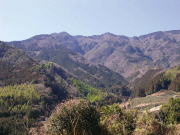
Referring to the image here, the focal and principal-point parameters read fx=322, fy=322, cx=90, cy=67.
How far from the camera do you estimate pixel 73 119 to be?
1631 centimetres

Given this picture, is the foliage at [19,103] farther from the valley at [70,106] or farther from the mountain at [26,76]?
the mountain at [26,76]

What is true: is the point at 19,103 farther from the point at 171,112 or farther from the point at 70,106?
the point at 70,106

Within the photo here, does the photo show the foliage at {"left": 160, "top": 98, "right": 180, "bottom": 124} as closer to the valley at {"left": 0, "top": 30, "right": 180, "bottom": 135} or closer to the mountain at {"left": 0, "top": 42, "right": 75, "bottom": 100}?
the valley at {"left": 0, "top": 30, "right": 180, "bottom": 135}

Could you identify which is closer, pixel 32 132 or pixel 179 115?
pixel 32 132

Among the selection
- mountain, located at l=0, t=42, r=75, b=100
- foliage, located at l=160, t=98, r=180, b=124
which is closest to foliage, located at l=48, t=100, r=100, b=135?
foliage, located at l=160, t=98, r=180, b=124

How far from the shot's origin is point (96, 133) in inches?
672

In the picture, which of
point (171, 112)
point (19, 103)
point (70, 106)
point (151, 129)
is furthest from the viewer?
point (19, 103)

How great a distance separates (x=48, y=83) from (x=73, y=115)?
124820mm

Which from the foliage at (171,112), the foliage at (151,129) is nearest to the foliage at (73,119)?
the foliage at (151,129)

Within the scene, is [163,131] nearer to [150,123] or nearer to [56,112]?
[150,123]

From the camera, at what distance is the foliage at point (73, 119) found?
16.1m

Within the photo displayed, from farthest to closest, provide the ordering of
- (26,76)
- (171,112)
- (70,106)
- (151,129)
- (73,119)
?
(26,76) → (171,112) → (151,129) → (70,106) → (73,119)

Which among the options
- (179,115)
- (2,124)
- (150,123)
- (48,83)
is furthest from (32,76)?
(150,123)

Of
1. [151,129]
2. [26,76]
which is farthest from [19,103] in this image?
[151,129]
